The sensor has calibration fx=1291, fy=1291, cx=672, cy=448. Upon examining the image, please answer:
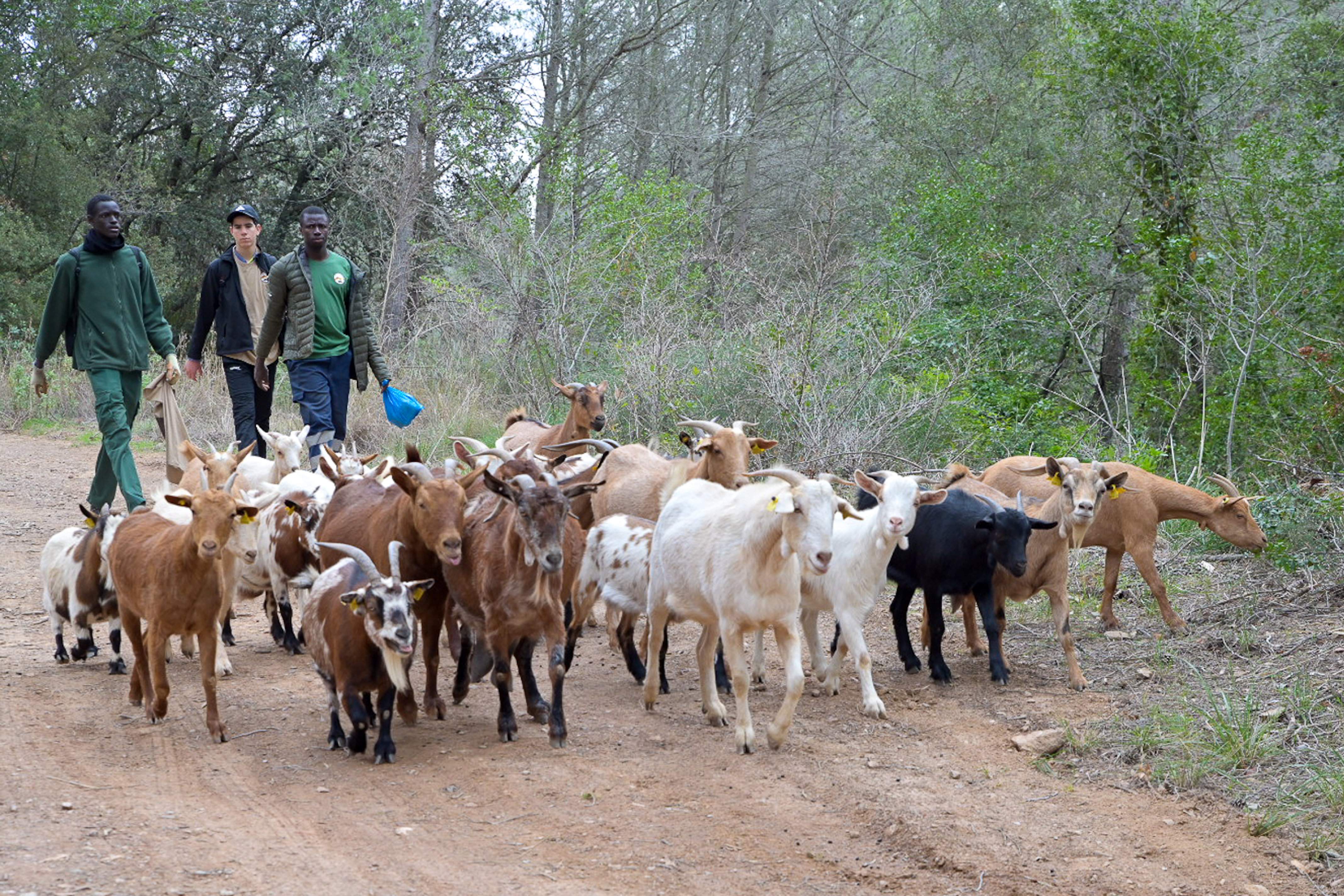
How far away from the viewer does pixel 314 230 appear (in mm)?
9773

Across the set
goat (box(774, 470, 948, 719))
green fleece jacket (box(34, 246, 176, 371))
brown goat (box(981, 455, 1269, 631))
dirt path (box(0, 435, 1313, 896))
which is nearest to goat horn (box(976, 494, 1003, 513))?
goat (box(774, 470, 948, 719))

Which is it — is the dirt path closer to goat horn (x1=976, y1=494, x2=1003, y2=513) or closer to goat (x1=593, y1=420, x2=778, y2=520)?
goat horn (x1=976, y1=494, x2=1003, y2=513)

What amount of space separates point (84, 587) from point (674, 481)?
3837 millimetres

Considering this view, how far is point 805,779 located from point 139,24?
2193 cm

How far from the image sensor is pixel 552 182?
19.0m

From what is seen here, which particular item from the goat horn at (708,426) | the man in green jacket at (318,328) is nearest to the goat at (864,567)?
the goat horn at (708,426)

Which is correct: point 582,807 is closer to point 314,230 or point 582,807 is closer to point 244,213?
point 314,230

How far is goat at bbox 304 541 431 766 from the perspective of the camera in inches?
237

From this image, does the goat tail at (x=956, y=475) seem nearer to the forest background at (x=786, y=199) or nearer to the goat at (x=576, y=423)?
the forest background at (x=786, y=199)

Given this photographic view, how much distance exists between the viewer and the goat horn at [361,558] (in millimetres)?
6191

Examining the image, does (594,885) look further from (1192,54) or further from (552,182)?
(552,182)

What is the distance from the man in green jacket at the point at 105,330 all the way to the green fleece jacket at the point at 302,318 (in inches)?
33.6

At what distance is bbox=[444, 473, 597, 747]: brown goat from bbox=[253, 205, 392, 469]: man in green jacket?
343cm

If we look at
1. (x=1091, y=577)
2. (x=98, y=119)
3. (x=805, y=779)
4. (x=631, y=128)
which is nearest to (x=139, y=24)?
(x=98, y=119)
